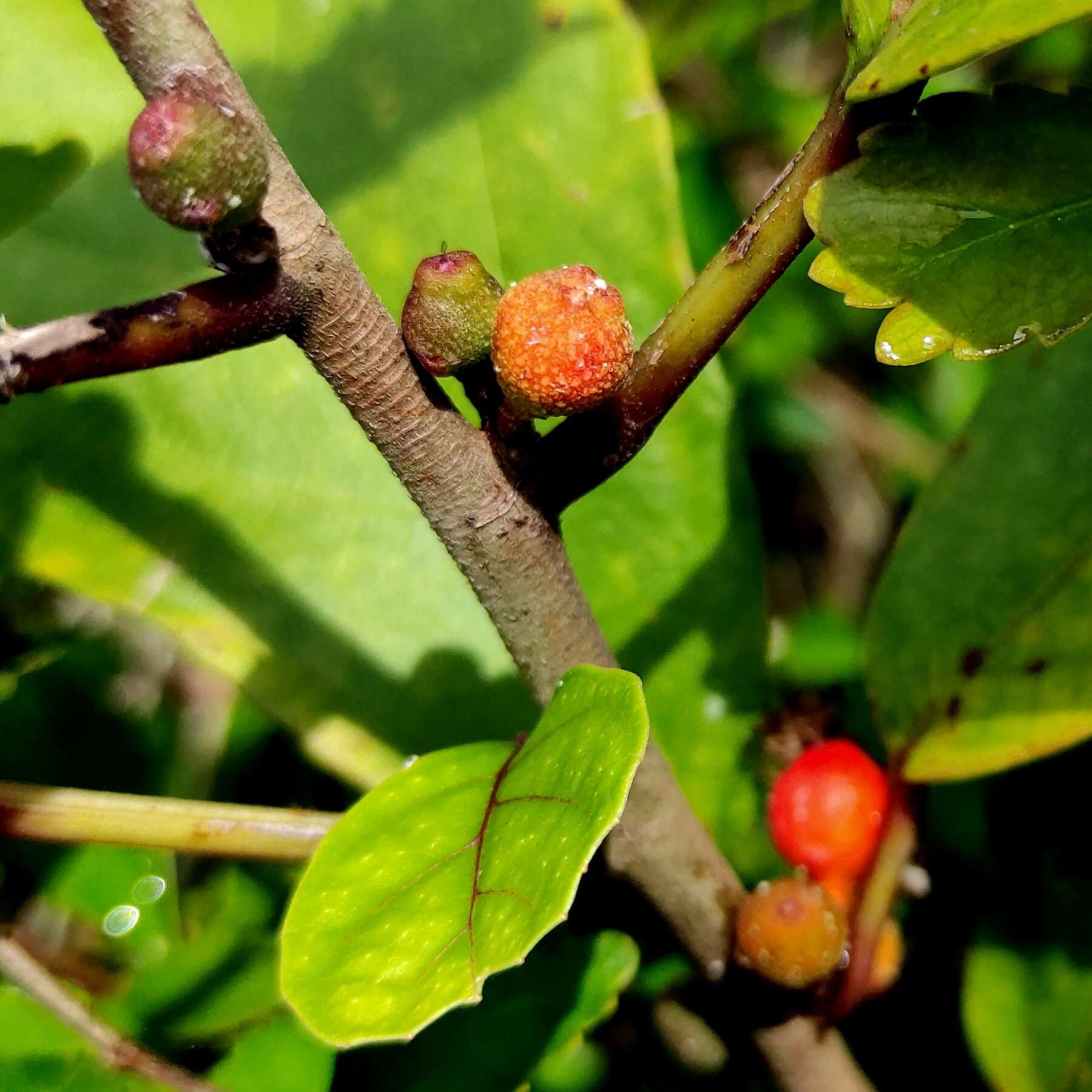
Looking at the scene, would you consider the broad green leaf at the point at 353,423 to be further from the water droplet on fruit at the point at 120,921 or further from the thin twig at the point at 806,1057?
the water droplet on fruit at the point at 120,921

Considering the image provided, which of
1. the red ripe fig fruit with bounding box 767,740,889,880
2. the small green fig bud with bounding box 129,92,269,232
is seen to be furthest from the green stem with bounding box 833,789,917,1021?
the small green fig bud with bounding box 129,92,269,232

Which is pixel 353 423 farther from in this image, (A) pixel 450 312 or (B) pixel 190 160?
(B) pixel 190 160

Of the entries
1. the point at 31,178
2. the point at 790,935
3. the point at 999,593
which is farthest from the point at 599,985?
the point at 31,178

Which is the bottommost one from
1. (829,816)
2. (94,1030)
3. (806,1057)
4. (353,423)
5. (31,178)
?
(806,1057)

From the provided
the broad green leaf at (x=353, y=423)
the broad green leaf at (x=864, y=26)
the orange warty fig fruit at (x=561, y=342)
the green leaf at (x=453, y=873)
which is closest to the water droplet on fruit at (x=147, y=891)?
the broad green leaf at (x=353, y=423)

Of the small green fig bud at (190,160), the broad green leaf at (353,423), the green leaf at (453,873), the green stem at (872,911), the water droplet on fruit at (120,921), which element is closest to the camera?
the small green fig bud at (190,160)
